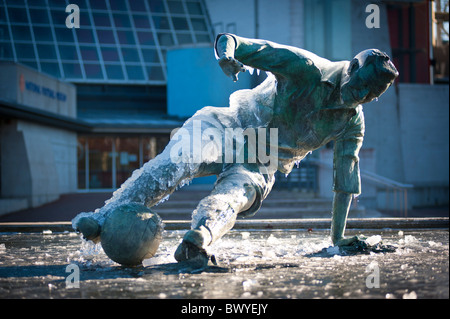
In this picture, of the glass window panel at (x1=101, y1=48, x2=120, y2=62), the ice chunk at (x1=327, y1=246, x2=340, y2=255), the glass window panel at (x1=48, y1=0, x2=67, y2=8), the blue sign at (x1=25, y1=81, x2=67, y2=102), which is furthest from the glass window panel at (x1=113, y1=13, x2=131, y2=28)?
the ice chunk at (x1=327, y1=246, x2=340, y2=255)

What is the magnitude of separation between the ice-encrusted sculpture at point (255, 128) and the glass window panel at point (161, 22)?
2506 centimetres

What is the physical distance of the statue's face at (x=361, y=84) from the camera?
4.53m

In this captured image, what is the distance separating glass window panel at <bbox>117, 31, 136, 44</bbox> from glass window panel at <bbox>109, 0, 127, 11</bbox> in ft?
5.39

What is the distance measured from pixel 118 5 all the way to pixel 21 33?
16.7ft

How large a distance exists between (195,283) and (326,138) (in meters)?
1.97

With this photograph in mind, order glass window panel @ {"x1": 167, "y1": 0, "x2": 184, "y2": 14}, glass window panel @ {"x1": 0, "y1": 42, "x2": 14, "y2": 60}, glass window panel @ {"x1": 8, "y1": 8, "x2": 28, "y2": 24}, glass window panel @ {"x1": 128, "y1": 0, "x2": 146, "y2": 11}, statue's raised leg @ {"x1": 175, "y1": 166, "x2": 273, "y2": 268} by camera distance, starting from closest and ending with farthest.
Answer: statue's raised leg @ {"x1": 175, "y1": 166, "x2": 273, "y2": 268}, glass window panel @ {"x1": 0, "y1": 42, "x2": 14, "y2": 60}, glass window panel @ {"x1": 8, "y1": 8, "x2": 28, "y2": 24}, glass window panel @ {"x1": 128, "y1": 0, "x2": 146, "y2": 11}, glass window panel @ {"x1": 167, "y1": 0, "x2": 184, "y2": 14}

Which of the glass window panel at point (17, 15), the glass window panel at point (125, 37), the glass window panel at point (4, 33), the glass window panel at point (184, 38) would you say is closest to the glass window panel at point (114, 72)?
the glass window panel at point (125, 37)

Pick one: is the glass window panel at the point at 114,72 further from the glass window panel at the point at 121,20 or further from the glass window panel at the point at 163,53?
the glass window panel at the point at 121,20

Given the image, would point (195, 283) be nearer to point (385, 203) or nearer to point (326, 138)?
point (326, 138)

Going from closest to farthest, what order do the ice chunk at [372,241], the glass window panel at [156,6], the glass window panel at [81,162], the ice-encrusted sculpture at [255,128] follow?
1. the ice-encrusted sculpture at [255,128]
2. the ice chunk at [372,241]
3. the glass window panel at [81,162]
4. the glass window panel at [156,6]

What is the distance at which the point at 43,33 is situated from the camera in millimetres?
27406

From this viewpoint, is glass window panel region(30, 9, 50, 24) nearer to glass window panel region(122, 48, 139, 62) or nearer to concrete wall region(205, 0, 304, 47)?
glass window panel region(122, 48, 139, 62)

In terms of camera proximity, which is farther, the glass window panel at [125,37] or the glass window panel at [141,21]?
the glass window panel at [141,21]

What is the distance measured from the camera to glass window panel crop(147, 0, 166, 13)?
29873 millimetres
